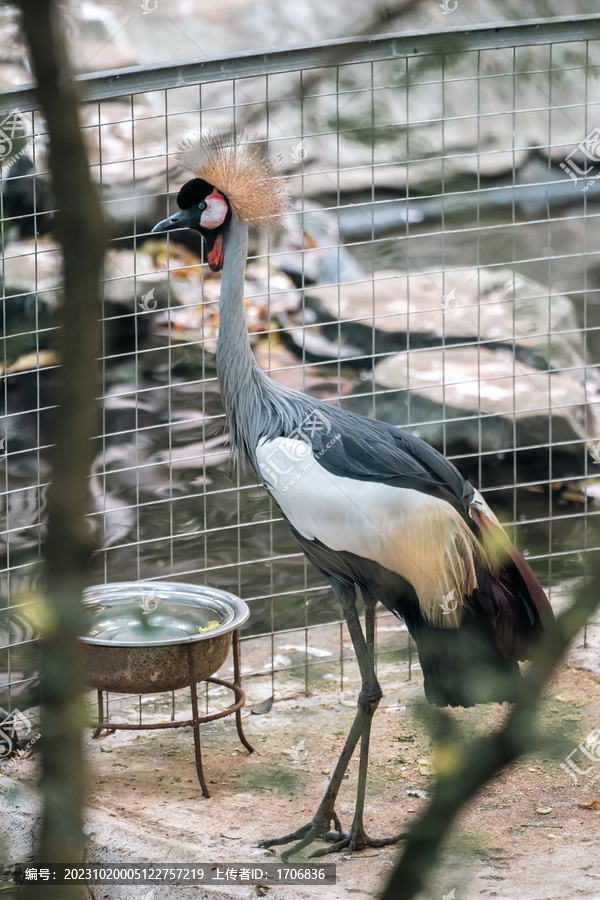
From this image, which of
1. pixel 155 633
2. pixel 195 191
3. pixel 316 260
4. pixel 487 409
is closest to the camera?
pixel 195 191

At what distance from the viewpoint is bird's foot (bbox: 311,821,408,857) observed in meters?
2.94

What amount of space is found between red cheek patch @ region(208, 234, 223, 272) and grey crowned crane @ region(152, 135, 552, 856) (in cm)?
8

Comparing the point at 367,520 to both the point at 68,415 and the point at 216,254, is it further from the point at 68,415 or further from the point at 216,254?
the point at 68,415

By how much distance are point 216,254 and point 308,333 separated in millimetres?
2601

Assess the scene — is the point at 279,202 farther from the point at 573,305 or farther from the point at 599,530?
the point at 599,530

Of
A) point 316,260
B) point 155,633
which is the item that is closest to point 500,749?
point 155,633

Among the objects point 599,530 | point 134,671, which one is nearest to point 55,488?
point 599,530

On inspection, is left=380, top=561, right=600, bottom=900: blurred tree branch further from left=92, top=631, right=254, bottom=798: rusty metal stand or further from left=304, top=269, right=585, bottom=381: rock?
left=304, top=269, right=585, bottom=381: rock

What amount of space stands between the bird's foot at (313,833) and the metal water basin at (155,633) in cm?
51

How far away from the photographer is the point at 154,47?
17.2 ft

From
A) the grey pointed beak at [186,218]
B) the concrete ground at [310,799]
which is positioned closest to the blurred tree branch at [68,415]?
the concrete ground at [310,799]

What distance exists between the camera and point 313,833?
9.75 ft

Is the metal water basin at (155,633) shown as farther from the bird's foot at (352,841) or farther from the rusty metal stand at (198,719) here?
the bird's foot at (352,841)

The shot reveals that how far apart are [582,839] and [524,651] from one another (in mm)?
568
